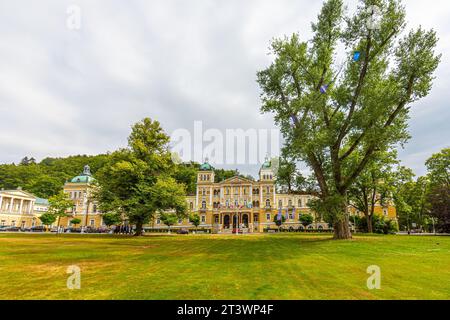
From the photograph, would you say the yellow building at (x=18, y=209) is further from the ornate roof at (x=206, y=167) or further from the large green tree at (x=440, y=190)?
the large green tree at (x=440, y=190)

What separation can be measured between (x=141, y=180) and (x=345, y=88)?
86.7ft

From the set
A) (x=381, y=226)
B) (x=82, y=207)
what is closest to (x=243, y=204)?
(x=381, y=226)

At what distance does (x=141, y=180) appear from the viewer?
35.8 m

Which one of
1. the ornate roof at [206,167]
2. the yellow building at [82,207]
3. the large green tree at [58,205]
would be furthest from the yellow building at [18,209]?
the ornate roof at [206,167]

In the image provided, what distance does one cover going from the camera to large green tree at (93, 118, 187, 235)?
33812mm

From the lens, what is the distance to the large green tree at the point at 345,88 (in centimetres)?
2083

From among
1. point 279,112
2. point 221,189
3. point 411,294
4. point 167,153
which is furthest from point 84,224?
point 411,294

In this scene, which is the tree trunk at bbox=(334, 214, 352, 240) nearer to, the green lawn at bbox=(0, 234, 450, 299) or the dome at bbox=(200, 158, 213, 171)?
the green lawn at bbox=(0, 234, 450, 299)

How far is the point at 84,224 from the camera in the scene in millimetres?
78562

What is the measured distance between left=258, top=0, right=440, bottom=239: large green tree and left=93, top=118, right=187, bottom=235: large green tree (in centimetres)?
1655

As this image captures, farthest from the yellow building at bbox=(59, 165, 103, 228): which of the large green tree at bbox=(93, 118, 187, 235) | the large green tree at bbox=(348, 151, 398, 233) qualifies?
the large green tree at bbox=(348, 151, 398, 233)

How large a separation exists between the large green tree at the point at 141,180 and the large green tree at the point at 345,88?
54.3ft

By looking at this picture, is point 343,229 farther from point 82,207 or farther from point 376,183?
point 82,207
